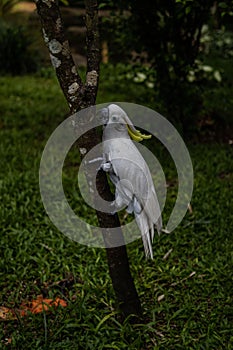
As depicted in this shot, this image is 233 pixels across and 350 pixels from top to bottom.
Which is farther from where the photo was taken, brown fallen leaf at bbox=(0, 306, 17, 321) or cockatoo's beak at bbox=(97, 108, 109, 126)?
brown fallen leaf at bbox=(0, 306, 17, 321)

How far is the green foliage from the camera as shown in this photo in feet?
24.2

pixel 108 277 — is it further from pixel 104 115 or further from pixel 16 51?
pixel 16 51

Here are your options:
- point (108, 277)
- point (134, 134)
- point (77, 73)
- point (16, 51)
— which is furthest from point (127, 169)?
point (16, 51)

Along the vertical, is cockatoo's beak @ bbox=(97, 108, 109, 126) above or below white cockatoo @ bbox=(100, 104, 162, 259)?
above

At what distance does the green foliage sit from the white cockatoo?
5554mm

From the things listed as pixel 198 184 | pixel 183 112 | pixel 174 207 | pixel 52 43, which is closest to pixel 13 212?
pixel 174 207

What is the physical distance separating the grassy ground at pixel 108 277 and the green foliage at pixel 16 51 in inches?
124

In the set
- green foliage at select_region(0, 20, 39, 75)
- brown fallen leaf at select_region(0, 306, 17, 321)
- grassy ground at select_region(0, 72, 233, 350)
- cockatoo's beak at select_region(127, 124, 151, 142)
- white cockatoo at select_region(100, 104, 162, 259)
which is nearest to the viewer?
white cockatoo at select_region(100, 104, 162, 259)

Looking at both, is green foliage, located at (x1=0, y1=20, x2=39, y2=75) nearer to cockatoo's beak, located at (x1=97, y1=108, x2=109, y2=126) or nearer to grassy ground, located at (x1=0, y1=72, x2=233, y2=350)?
grassy ground, located at (x1=0, y1=72, x2=233, y2=350)

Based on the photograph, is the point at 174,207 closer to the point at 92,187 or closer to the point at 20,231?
the point at 20,231

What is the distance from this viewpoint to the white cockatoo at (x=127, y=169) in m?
2.15

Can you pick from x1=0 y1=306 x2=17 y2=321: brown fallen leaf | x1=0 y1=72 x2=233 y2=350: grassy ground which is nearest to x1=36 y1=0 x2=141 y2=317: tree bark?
x1=0 y1=72 x2=233 y2=350: grassy ground

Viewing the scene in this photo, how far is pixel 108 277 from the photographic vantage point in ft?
9.97

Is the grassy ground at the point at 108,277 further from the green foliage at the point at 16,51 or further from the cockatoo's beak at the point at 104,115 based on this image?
the green foliage at the point at 16,51
